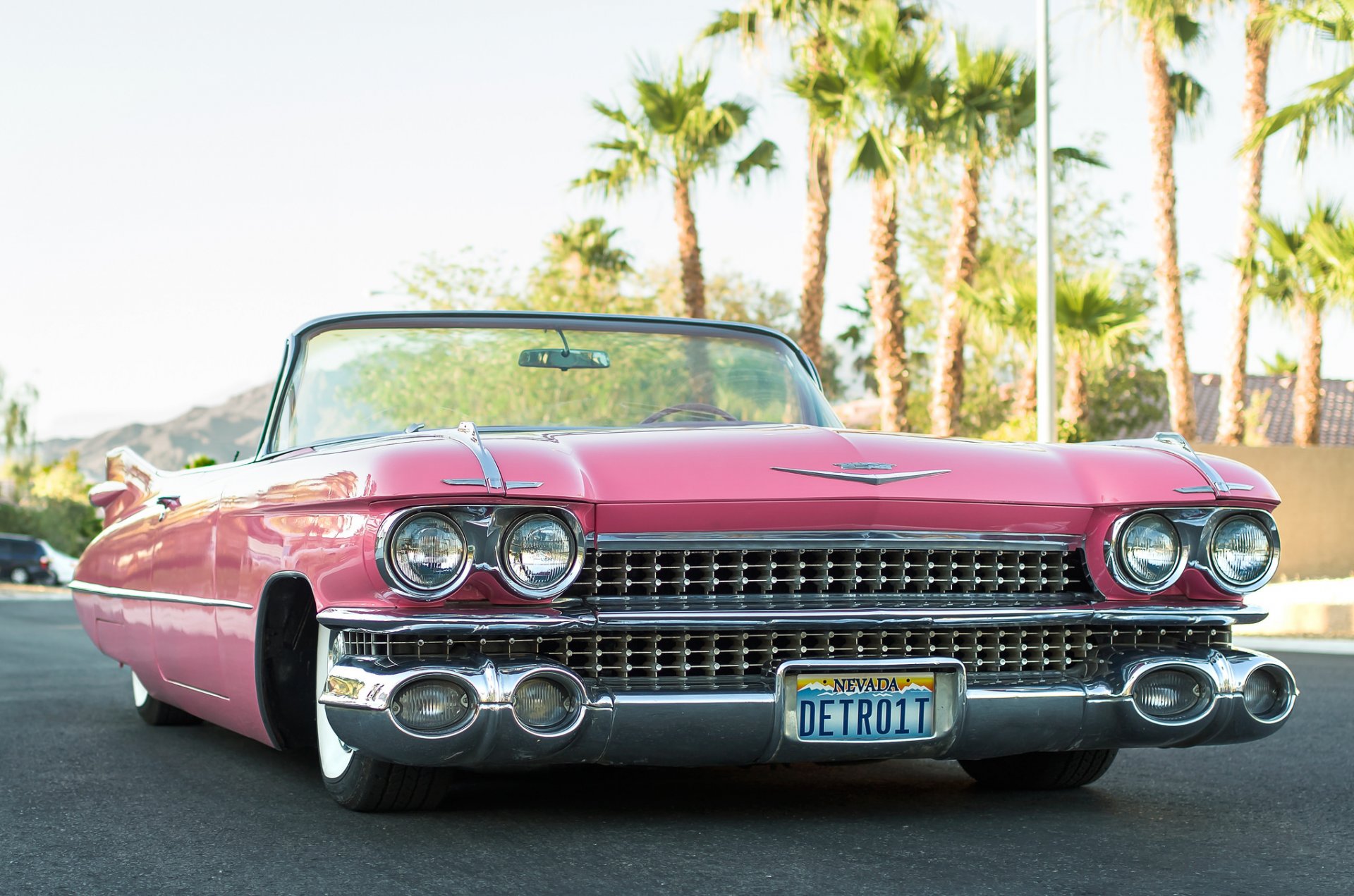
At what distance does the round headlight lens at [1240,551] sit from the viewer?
440cm

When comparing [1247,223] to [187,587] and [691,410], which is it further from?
A: [187,587]

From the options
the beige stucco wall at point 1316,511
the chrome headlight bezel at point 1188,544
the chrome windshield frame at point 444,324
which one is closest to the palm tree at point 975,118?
the beige stucco wall at point 1316,511

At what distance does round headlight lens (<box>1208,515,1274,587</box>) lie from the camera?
4.40m

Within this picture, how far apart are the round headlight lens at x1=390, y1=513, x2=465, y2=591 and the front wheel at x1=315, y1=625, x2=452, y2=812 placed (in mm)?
467

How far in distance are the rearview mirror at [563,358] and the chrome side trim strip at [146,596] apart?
4.21 ft

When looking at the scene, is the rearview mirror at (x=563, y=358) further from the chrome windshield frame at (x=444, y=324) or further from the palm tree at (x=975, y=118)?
the palm tree at (x=975, y=118)

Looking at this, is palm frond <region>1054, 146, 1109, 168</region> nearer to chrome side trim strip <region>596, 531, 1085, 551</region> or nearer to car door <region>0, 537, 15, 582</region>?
chrome side trim strip <region>596, 531, 1085, 551</region>

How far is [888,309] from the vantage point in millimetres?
22594

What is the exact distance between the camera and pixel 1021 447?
4.56m

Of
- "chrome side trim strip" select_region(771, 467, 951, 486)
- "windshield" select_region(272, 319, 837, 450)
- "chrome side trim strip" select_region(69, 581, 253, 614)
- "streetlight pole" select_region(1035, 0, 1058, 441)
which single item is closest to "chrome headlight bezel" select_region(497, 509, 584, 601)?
"chrome side trim strip" select_region(771, 467, 951, 486)

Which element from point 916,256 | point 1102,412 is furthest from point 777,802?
point 916,256

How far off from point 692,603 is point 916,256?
3832 centimetres

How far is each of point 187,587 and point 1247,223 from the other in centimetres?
2072

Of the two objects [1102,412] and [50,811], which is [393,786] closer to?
[50,811]
